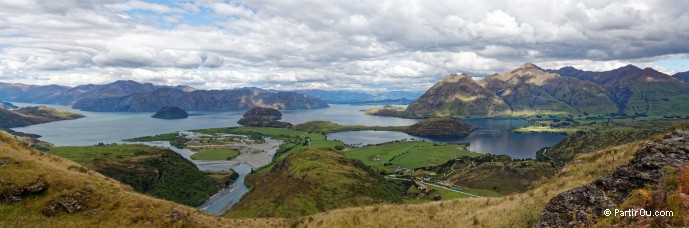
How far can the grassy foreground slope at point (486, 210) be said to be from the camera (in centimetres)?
2647

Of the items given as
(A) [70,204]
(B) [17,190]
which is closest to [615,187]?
(A) [70,204]

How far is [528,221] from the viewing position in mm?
22969

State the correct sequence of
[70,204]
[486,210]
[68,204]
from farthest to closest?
[70,204] → [68,204] → [486,210]

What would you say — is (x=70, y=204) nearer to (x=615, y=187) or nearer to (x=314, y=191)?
(x=615, y=187)

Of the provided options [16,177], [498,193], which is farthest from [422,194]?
[16,177]

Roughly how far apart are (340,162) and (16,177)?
157 m

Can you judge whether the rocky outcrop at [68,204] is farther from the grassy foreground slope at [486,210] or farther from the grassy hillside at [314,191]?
the grassy hillside at [314,191]

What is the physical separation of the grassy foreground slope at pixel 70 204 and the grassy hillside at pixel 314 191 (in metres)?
72.8

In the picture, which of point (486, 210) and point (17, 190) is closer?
point (486, 210)

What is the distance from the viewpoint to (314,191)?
135 meters

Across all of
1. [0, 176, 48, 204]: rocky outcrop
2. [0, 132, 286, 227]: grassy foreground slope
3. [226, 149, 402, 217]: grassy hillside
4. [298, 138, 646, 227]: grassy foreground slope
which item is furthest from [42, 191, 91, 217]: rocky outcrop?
[226, 149, 402, 217]: grassy hillside

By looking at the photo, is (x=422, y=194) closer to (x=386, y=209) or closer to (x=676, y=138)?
(x=386, y=209)

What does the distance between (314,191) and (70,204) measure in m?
102

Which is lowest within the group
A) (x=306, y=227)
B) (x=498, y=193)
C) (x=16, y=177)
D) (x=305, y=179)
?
(x=498, y=193)
